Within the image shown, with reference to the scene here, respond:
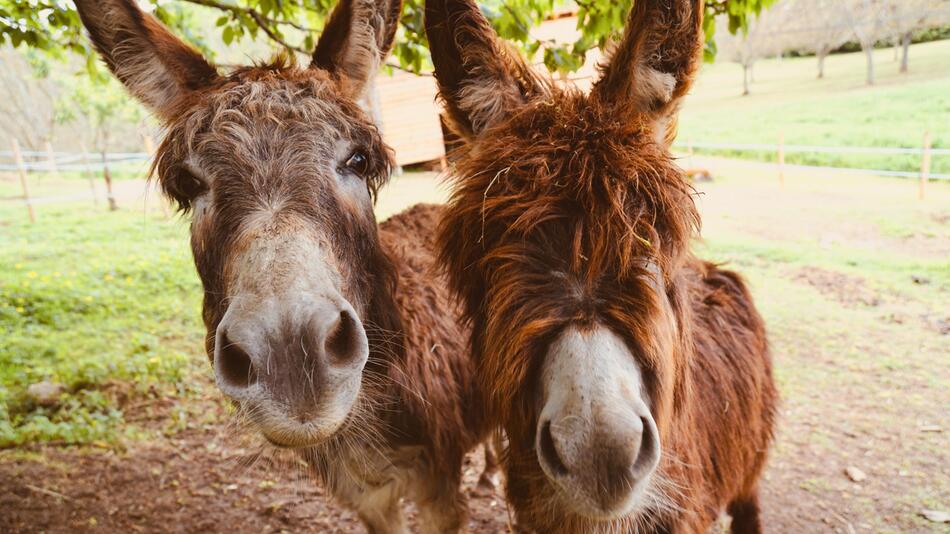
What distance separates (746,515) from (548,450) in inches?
105

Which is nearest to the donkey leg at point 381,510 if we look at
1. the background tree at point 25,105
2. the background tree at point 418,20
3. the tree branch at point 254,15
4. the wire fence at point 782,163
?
the background tree at point 418,20

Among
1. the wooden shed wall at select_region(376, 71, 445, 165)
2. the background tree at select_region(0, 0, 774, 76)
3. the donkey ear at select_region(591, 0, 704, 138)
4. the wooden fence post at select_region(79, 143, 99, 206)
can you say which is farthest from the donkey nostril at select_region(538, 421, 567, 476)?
the wooden fence post at select_region(79, 143, 99, 206)

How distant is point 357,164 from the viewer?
244cm

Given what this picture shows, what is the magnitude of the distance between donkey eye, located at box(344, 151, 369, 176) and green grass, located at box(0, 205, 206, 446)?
127 centimetres

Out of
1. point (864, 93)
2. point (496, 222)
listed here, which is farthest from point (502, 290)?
point (864, 93)

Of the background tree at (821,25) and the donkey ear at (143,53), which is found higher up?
the background tree at (821,25)

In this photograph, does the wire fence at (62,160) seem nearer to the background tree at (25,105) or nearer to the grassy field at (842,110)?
the background tree at (25,105)

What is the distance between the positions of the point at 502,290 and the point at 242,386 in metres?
0.88

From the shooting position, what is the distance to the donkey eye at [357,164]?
2389 millimetres

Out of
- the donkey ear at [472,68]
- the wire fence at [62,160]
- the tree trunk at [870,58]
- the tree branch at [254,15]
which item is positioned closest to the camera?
the donkey ear at [472,68]

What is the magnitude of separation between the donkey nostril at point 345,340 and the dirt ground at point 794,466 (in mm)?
1555

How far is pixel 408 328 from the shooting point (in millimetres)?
2965

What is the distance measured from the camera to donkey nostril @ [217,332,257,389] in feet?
5.67

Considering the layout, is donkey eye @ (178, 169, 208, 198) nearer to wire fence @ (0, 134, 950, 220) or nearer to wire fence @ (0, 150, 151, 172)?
wire fence @ (0, 134, 950, 220)
